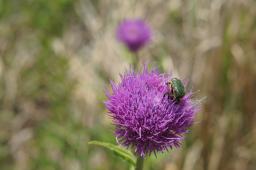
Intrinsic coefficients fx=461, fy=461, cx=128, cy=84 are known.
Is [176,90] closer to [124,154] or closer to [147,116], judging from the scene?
[147,116]

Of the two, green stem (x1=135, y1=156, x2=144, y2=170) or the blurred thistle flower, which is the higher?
the blurred thistle flower

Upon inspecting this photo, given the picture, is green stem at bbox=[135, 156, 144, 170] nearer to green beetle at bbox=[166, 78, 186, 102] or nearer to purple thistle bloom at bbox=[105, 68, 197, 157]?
purple thistle bloom at bbox=[105, 68, 197, 157]

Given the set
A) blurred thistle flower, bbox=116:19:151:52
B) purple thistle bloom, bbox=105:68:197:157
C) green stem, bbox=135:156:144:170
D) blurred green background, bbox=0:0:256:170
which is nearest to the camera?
purple thistle bloom, bbox=105:68:197:157

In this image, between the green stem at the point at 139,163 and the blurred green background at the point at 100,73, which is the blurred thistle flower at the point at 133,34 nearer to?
the blurred green background at the point at 100,73

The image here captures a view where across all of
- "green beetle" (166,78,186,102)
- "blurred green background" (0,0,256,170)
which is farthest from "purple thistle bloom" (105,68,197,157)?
"blurred green background" (0,0,256,170)

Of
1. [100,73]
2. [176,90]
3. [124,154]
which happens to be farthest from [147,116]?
[100,73]

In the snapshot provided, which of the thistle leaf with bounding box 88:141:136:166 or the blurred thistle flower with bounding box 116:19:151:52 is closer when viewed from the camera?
the thistle leaf with bounding box 88:141:136:166
